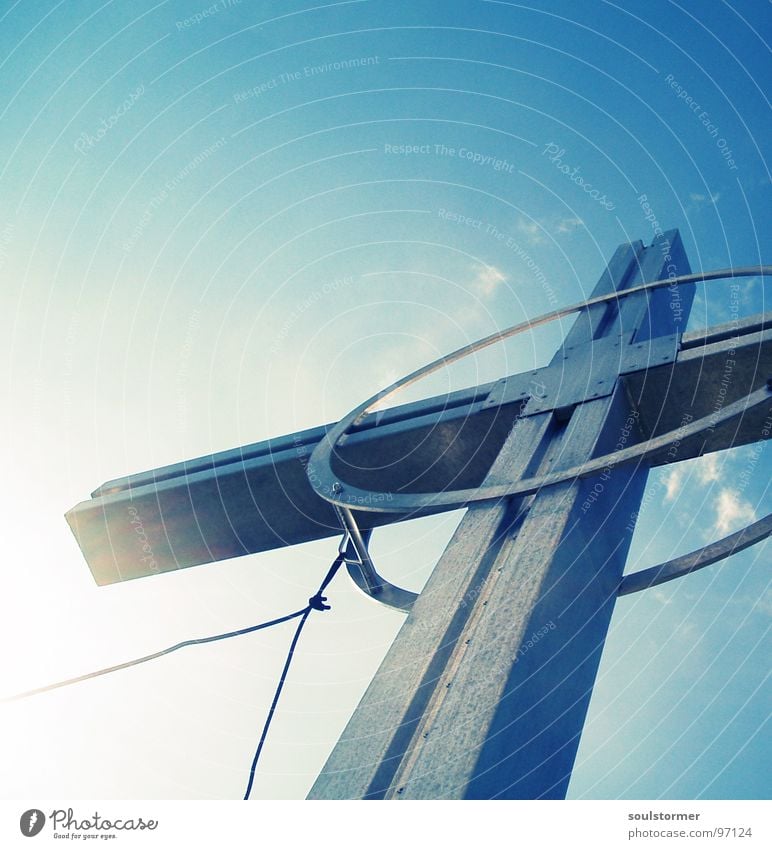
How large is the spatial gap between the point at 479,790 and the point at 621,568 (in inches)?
41.2

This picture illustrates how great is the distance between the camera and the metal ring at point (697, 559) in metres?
2.44

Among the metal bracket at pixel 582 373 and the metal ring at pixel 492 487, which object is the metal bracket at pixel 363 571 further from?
the metal bracket at pixel 582 373

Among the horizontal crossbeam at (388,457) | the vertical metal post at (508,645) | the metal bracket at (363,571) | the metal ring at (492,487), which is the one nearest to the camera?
the vertical metal post at (508,645)

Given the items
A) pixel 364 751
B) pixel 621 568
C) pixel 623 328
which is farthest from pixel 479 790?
pixel 623 328

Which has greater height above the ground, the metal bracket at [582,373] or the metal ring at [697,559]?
the metal bracket at [582,373]

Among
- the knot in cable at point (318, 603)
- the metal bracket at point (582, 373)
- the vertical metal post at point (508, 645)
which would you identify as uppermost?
the metal bracket at point (582, 373)

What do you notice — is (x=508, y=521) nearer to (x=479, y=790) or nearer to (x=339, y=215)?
(x=479, y=790)

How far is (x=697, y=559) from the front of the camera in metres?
2.48

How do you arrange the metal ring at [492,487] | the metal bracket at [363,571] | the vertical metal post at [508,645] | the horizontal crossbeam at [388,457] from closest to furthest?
1. the vertical metal post at [508,645]
2. the metal ring at [492,487]
3. the horizontal crossbeam at [388,457]
4. the metal bracket at [363,571]

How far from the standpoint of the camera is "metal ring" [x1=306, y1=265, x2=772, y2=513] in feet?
7.89

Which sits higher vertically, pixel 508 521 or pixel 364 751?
pixel 508 521

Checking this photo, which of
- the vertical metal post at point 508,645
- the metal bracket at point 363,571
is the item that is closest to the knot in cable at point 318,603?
the metal bracket at point 363,571

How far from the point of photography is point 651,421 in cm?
289

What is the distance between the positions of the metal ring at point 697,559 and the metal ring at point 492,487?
0.29 m
